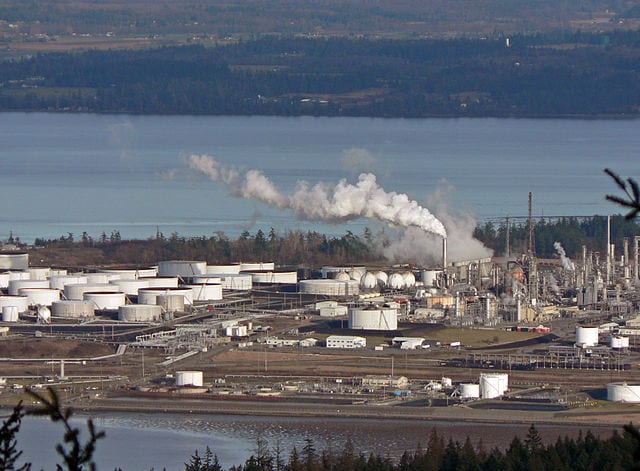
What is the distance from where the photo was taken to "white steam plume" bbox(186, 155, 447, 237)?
37.9m

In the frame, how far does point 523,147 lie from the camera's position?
80.2m

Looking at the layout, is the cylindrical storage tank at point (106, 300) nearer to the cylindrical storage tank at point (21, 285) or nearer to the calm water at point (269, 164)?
the cylindrical storage tank at point (21, 285)

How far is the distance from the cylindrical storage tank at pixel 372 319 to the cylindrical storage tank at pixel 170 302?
3.88 m

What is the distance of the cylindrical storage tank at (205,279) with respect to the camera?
37041 millimetres

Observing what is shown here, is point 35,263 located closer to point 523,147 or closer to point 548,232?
point 548,232

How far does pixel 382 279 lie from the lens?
37250 mm

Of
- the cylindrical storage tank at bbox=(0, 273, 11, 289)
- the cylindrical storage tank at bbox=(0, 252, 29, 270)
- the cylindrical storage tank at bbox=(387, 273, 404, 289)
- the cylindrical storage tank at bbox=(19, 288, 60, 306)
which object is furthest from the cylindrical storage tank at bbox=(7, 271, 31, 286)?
the cylindrical storage tank at bbox=(387, 273, 404, 289)

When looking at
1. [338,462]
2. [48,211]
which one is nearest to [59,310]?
[338,462]

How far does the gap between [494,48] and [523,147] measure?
30.7 metres

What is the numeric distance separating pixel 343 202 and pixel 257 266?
2.22 metres

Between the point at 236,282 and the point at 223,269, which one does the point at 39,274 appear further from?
the point at 236,282

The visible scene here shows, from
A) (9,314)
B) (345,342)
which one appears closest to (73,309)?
(9,314)

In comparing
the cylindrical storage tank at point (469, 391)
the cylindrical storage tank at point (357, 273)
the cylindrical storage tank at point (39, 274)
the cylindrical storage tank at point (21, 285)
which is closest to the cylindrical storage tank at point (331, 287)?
the cylindrical storage tank at point (357, 273)

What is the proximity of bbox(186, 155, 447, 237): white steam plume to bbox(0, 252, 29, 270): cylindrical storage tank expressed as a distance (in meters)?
4.25
